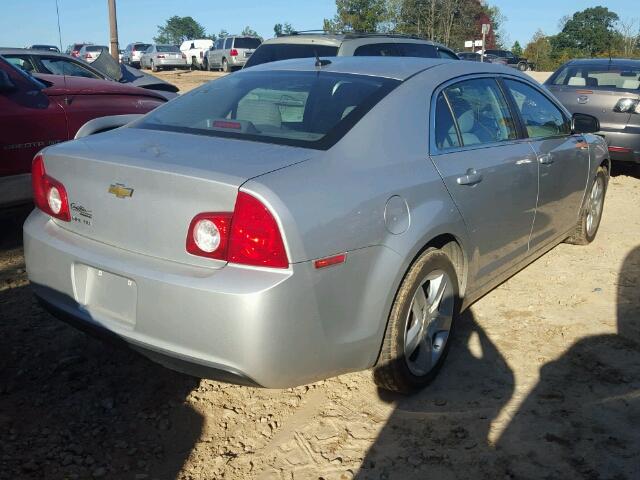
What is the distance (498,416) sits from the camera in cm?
301

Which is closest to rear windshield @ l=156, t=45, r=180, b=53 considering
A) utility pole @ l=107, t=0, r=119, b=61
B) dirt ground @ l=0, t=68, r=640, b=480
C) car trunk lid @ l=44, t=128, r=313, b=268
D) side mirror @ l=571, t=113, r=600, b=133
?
utility pole @ l=107, t=0, r=119, b=61

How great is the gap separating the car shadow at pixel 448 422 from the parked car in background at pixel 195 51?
37.6m

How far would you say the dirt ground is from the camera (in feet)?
8.78

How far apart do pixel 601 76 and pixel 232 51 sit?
969 inches

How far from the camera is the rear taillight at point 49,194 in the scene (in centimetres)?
295

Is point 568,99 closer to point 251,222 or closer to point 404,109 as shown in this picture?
point 404,109

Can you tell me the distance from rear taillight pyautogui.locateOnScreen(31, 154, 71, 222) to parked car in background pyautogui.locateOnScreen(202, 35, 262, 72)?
92.6ft

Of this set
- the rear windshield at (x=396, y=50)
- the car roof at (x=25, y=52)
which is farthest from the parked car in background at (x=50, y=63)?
the rear windshield at (x=396, y=50)

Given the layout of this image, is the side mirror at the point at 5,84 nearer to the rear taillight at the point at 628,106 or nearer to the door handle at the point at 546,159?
the door handle at the point at 546,159

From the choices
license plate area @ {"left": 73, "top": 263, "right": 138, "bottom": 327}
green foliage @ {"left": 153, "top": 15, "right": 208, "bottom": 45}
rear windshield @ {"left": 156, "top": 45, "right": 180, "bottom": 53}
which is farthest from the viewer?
green foliage @ {"left": 153, "top": 15, "right": 208, "bottom": 45}

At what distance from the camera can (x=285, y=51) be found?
8.49 meters

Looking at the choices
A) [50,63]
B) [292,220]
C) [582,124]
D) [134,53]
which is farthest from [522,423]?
[134,53]

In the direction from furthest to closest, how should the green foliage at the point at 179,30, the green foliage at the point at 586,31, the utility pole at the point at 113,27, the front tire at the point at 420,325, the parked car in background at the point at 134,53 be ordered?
the green foliage at the point at 179,30 → the green foliage at the point at 586,31 → the parked car in background at the point at 134,53 → the utility pole at the point at 113,27 → the front tire at the point at 420,325

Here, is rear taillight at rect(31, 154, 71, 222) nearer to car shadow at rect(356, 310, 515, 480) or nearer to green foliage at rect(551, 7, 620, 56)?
car shadow at rect(356, 310, 515, 480)
